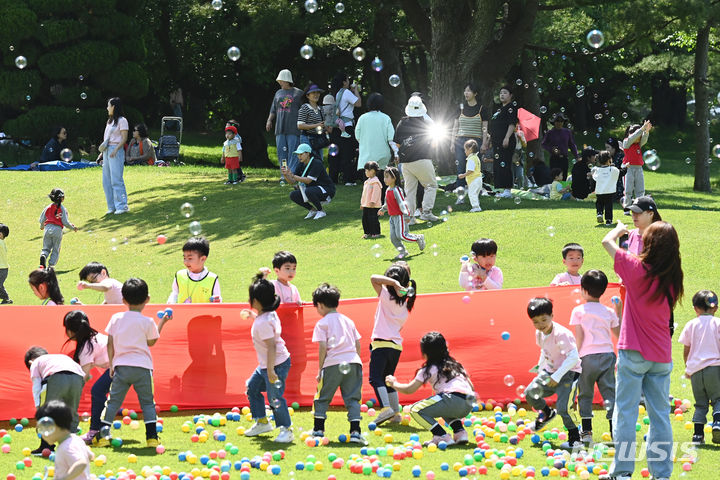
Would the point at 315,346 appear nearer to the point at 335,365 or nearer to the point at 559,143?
the point at 335,365

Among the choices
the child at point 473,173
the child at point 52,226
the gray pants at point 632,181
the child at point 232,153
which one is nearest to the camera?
the child at point 52,226

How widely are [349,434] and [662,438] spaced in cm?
242

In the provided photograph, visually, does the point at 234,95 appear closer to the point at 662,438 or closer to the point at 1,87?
the point at 1,87

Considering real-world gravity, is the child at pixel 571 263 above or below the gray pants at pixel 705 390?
above

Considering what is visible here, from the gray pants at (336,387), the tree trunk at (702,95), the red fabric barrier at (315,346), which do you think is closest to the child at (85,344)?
the red fabric barrier at (315,346)

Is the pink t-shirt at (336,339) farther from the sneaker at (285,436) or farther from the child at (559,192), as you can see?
the child at (559,192)

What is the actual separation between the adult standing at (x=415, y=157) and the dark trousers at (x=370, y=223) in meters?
0.53

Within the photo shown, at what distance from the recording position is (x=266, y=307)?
25.8 ft

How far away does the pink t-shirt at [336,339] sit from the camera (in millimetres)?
7760

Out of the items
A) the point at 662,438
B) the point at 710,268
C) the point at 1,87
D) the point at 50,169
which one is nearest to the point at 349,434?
the point at 662,438

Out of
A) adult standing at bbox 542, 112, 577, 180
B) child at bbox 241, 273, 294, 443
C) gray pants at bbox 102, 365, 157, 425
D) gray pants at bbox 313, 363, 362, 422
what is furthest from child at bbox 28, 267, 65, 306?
adult standing at bbox 542, 112, 577, 180

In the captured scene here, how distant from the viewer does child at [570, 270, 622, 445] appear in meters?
7.48

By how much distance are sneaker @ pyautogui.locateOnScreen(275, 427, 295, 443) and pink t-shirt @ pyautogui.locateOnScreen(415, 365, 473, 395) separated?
104cm

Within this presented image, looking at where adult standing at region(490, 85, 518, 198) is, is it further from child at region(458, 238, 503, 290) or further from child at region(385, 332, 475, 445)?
child at region(385, 332, 475, 445)
